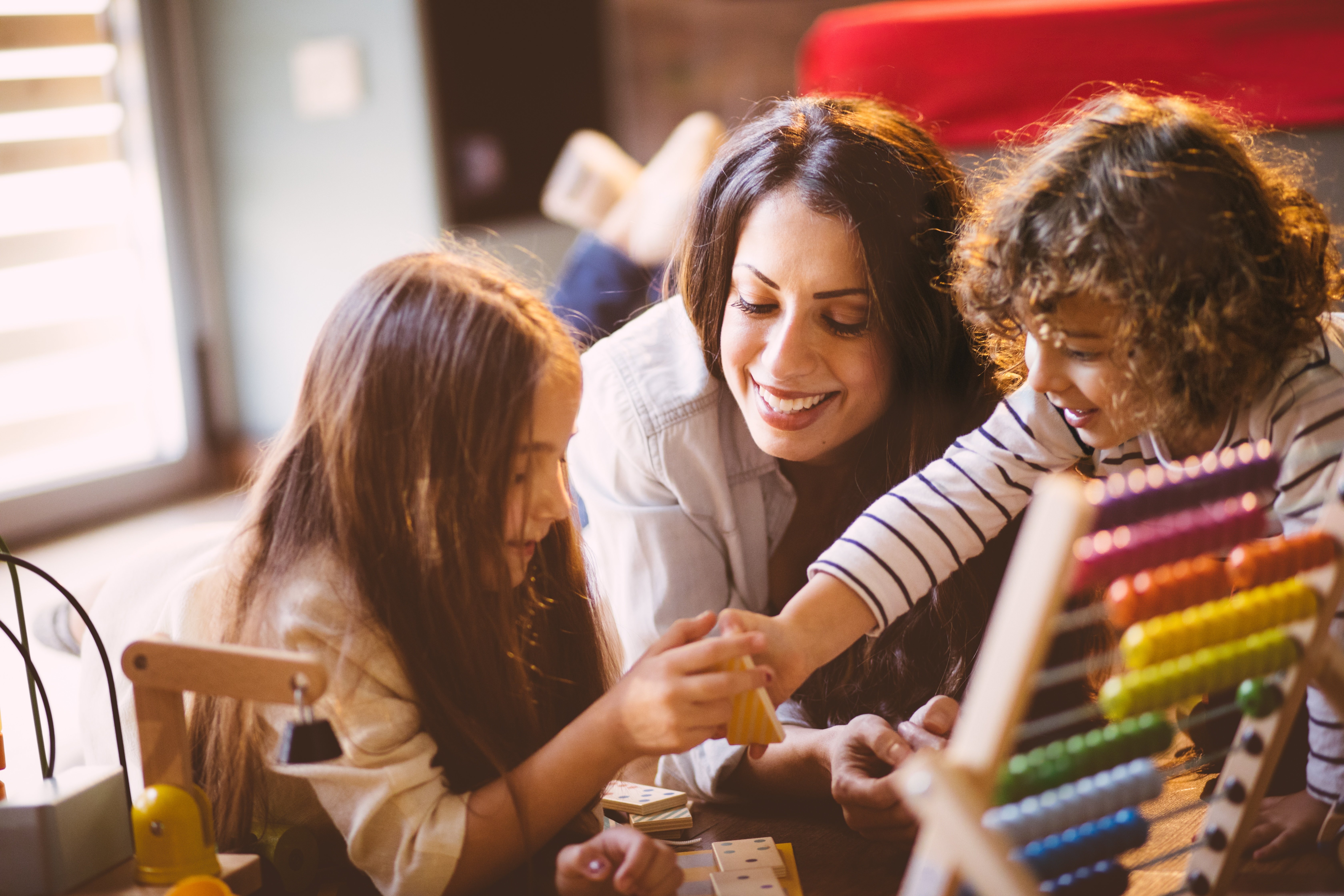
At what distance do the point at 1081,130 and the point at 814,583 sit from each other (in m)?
0.41

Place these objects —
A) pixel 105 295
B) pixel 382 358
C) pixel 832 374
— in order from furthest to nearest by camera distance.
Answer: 1. pixel 105 295
2. pixel 832 374
3. pixel 382 358

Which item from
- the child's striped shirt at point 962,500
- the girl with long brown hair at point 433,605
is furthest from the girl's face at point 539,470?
the child's striped shirt at point 962,500

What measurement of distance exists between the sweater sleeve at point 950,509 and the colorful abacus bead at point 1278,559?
0.26 m

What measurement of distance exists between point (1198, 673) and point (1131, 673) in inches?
1.6

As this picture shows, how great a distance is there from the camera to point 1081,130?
0.89 meters

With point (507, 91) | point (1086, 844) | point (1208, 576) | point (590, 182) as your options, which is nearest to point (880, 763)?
point (1086, 844)

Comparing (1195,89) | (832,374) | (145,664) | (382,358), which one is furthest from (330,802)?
(1195,89)

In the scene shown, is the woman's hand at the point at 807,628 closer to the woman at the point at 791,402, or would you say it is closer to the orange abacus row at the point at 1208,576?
the woman at the point at 791,402

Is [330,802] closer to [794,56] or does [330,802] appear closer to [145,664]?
[145,664]

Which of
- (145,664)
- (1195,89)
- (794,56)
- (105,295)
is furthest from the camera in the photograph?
(794,56)

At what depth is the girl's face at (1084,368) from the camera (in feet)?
2.78

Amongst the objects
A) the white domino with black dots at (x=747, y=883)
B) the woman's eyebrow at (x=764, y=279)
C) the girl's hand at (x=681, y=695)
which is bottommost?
the white domino with black dots at (x=747, y=883)

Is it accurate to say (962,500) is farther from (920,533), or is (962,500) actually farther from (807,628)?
(807,628)

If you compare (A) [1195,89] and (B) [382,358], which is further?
(A) [1195,89]
